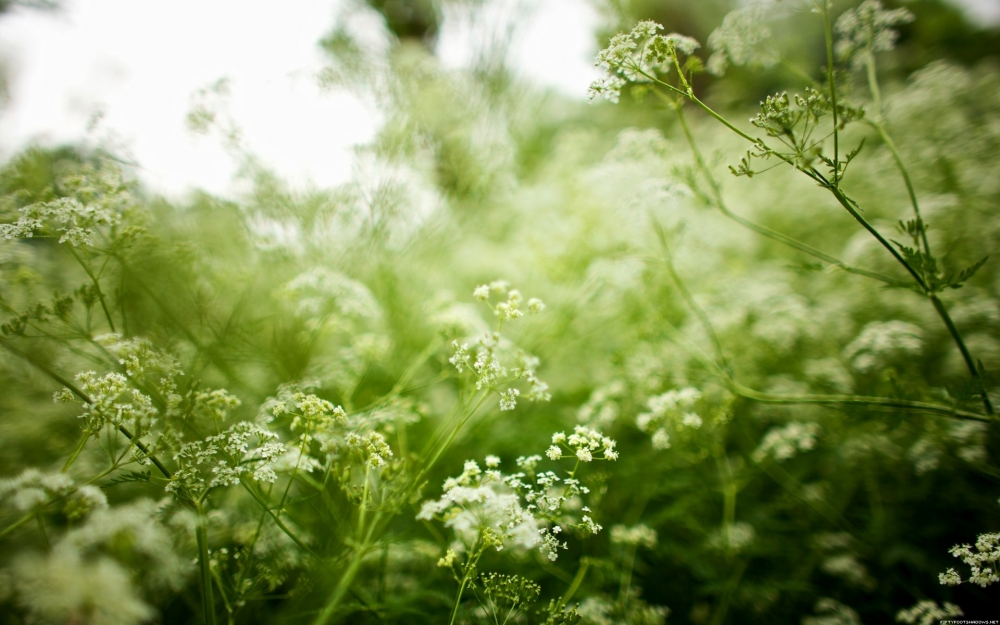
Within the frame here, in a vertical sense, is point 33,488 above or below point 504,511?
below

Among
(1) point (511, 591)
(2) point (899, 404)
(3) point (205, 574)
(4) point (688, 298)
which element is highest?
(4) point (688, 298)

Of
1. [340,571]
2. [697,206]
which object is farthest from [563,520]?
[697,206]

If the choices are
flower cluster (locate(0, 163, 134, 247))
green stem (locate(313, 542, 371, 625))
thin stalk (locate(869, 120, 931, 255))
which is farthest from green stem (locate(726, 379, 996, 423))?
flower cluster (locate(0, 163, 134, 247))

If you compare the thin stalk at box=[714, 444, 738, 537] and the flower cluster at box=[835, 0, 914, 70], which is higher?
the flower cluster at box=[835, 0, 914, 70]

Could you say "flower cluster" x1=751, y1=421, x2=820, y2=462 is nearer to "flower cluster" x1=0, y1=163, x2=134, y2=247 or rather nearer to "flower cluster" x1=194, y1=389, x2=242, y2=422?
"flower cluster" x1=194, y1=389, x2=242, y2=422

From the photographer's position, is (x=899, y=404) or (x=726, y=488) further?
(x=726, y=488)

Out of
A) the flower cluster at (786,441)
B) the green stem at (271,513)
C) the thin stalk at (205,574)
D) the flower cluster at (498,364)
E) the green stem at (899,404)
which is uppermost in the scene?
the flower cluster at (786,441)

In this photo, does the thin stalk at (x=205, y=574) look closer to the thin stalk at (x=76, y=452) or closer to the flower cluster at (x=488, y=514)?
the thin stalk at (x=76, y=452)

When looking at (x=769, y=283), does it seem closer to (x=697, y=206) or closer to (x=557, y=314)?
(x=697, y=206)

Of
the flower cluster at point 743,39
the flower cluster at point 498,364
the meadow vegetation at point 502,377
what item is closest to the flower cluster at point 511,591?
the meadow vegetation at point 502,377

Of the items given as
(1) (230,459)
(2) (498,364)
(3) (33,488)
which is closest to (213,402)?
(1) (230,459)

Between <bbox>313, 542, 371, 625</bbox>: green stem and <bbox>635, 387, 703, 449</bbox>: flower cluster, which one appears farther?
<bbox>635, 387, 703, 449</bbox>: flower cluster

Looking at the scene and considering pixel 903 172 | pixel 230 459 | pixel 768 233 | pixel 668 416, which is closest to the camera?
pixel 230 459

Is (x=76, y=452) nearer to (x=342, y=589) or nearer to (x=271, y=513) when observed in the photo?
(x=271, y=513)
